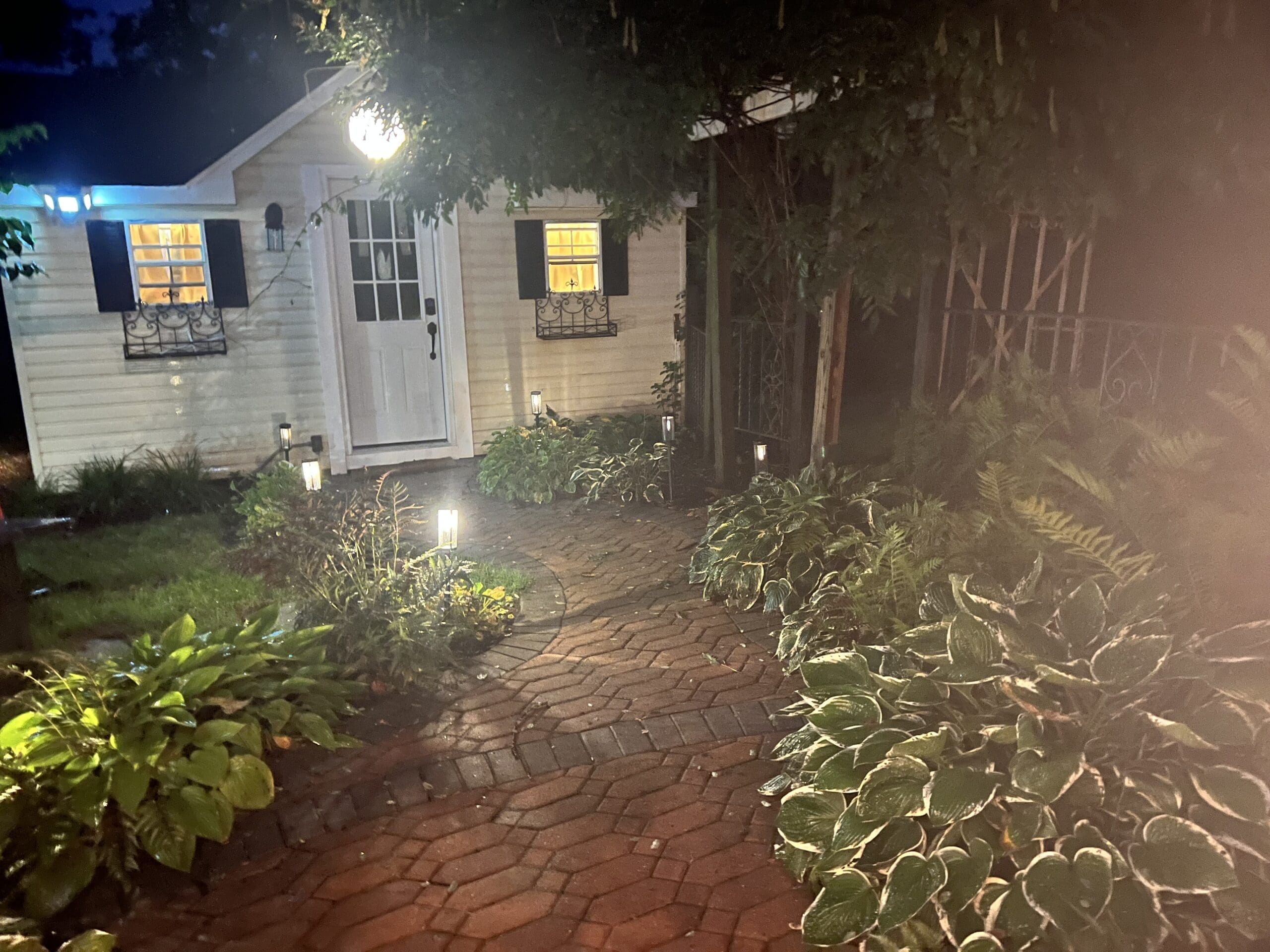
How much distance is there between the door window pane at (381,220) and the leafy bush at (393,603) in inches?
151

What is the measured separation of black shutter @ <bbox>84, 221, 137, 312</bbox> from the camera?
6.90 m

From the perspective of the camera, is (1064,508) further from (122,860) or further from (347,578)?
(122,860)

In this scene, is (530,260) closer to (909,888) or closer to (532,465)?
(532,465)

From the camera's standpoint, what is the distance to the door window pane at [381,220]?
7.89 m

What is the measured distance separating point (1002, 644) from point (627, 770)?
1.45 meters

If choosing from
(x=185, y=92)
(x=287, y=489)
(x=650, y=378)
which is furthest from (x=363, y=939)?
(x=185, y=92)

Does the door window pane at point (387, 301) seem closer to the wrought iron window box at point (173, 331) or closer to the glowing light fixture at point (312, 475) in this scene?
the wrought iron window box at point (173, 331)

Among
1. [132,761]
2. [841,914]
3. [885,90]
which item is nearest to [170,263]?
[132,761]

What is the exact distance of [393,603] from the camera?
4145mm

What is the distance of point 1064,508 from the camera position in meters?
3.85

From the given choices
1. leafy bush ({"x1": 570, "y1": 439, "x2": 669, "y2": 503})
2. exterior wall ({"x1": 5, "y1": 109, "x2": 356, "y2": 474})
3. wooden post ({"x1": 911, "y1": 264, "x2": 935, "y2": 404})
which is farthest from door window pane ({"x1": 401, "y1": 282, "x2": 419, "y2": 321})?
wooden post ({"x1": 911, "y1": 264, "x2": 935, "y2": 404})

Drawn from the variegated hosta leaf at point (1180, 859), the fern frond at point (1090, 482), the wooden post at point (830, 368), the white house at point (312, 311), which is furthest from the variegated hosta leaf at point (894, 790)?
the white house at point (312, 311)

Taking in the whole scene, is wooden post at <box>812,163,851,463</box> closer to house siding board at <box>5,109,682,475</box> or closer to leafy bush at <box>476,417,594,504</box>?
leafy bush at <box>476,417,594,504</box>

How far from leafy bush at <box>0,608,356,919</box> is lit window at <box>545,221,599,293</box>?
5872 millimetres
